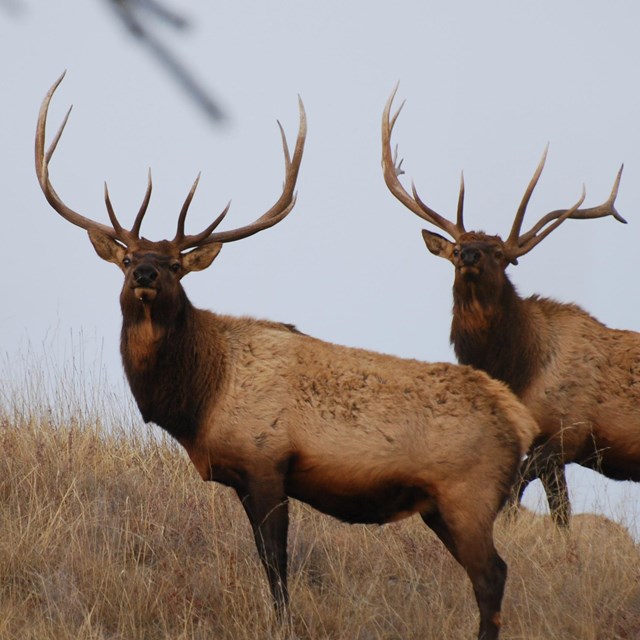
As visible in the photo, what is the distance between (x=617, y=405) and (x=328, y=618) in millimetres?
3457

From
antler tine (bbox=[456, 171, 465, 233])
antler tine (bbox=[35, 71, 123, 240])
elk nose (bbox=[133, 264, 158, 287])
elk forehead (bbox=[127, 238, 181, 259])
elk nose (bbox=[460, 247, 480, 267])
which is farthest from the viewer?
antler tine (bbox=[456, 171, 465, 233])

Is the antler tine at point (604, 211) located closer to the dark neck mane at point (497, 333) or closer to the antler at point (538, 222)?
the antler at point (538, 222)

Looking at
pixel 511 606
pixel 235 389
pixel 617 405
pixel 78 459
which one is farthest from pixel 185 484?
pixel 617 405

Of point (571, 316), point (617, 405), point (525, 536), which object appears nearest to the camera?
point (525, 536)

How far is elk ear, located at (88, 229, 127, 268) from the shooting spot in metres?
6.35

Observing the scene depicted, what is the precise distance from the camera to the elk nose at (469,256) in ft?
26.2

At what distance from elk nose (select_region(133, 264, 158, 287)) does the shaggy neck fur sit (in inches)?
7.0

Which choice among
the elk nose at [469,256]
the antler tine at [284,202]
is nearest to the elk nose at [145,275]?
the antler tine at [284,202]

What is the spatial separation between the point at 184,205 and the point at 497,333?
301 centimetres

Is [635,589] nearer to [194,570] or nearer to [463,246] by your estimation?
[194,570]

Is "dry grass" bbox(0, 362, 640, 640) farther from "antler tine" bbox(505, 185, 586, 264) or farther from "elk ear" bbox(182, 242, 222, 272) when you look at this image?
"antler tine" bbox(505, 185, 586, 264)

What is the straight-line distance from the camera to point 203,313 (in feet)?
20.2

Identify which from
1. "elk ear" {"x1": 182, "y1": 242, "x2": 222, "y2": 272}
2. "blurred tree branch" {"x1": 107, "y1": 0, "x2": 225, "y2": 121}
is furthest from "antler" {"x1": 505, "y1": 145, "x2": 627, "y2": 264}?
"blurred tree branch" {"x1": 107, "y1": 0, "x2": 225, "y2": 121}

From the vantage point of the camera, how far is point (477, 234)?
8477 mm
